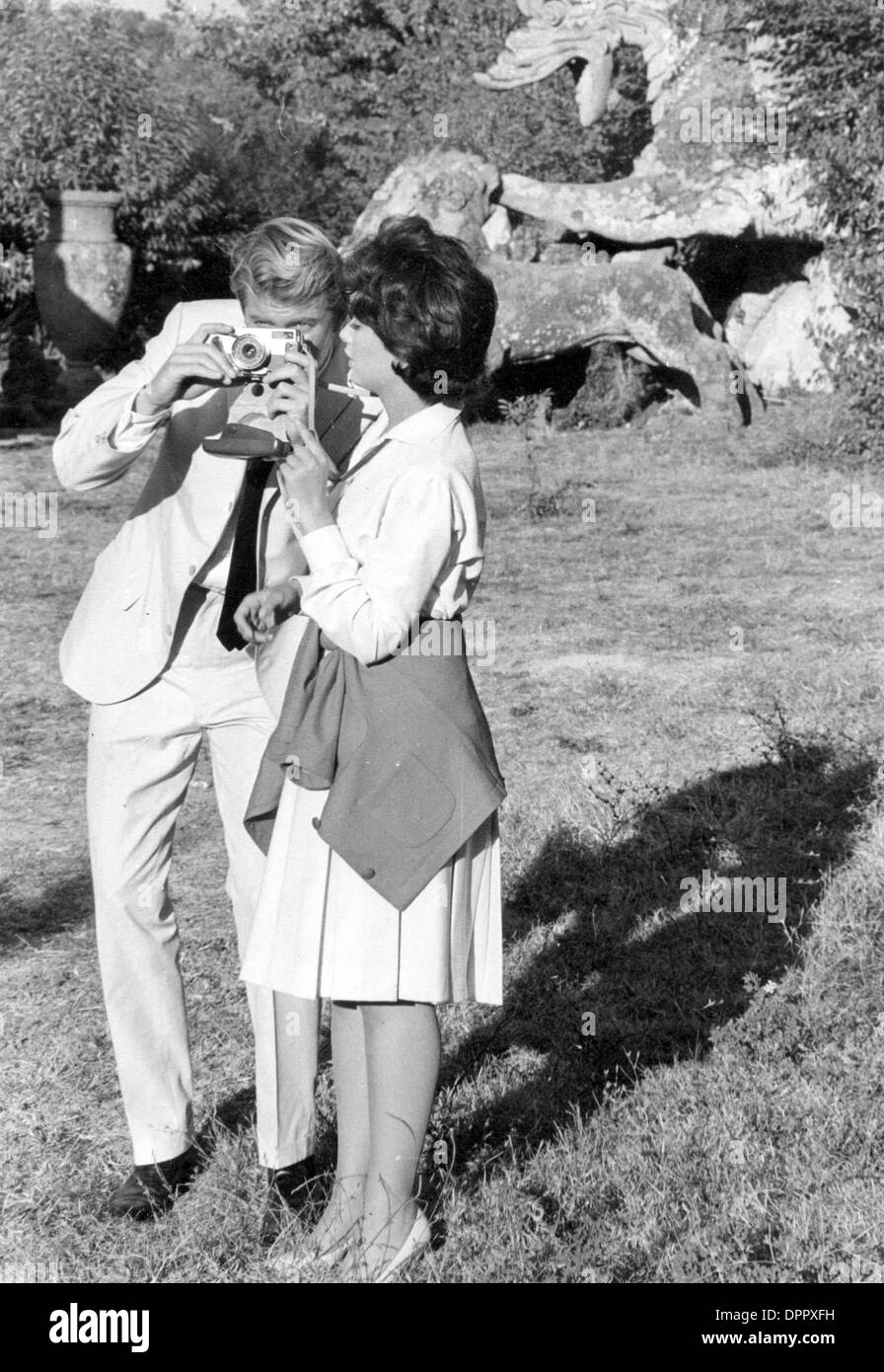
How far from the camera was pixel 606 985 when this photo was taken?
4.23 m

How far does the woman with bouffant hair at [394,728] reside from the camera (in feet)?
8.48

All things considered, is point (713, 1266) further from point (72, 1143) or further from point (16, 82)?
point (16, 82)

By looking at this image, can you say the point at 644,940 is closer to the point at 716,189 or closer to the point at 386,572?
the point at 386,572

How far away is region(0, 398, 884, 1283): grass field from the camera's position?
3.03 metres

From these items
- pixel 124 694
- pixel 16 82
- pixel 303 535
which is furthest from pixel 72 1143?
pixel 16 82

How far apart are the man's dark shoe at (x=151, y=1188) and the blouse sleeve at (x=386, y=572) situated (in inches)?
47.8

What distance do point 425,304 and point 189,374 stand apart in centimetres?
47

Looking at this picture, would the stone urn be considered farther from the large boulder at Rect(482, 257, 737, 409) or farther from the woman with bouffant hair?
the woman with bouffant hair

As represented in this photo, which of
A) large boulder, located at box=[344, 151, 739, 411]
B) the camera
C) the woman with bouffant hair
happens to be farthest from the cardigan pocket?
large boulder, located at box=[344, 151, 739, 411]

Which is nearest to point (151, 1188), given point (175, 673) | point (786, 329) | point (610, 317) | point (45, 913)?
point (175, 673)

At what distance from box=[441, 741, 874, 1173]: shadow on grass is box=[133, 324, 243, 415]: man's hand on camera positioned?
5.12 ft

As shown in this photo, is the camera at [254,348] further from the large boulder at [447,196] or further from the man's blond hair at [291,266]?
the large boulder at [447,196]

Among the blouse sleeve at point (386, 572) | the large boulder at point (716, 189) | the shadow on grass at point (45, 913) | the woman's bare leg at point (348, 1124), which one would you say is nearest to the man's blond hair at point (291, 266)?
the blouse sleeve at point (386, 572)

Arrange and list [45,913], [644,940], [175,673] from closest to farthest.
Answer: [175,673] < [644,940] < [45,913]
